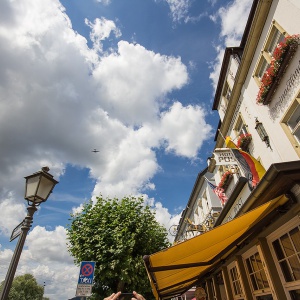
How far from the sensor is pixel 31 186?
4.46m

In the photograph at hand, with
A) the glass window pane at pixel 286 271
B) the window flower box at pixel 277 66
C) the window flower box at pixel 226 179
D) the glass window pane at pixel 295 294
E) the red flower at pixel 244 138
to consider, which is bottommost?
the glass window pane at pixel 295 294

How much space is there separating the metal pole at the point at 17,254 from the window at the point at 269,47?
8665mm

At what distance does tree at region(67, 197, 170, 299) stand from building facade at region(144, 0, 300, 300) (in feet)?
13.8

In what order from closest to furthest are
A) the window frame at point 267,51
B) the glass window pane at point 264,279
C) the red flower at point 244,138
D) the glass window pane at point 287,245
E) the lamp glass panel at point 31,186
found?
1. the glass window pane at point 287,245
2. the lamp glass panel at point 31,186
3. the glass window pane at point 264,279
4. the window frame at point 267,51
5. the red flower at point 244,138

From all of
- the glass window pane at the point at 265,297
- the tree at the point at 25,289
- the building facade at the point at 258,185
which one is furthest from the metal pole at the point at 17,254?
the tree at the point at 25,289

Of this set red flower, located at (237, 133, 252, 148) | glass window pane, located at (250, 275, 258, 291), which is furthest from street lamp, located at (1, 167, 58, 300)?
red flower, located at (237, 133, 252, 148)

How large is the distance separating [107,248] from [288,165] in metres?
11.7

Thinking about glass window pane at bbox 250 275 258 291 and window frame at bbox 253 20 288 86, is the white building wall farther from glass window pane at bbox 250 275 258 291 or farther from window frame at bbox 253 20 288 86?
glass window pane at bbox 250 275 258 291

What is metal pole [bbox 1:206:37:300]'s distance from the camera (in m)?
3.51

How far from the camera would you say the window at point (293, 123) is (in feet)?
22.2

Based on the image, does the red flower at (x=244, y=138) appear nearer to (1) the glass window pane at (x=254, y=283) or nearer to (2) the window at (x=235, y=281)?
(2) the window at (x=235, y=281)

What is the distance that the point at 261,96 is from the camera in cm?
799

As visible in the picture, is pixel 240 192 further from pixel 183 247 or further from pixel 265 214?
pixel 183 247

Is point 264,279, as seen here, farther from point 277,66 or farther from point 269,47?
point 269,47
